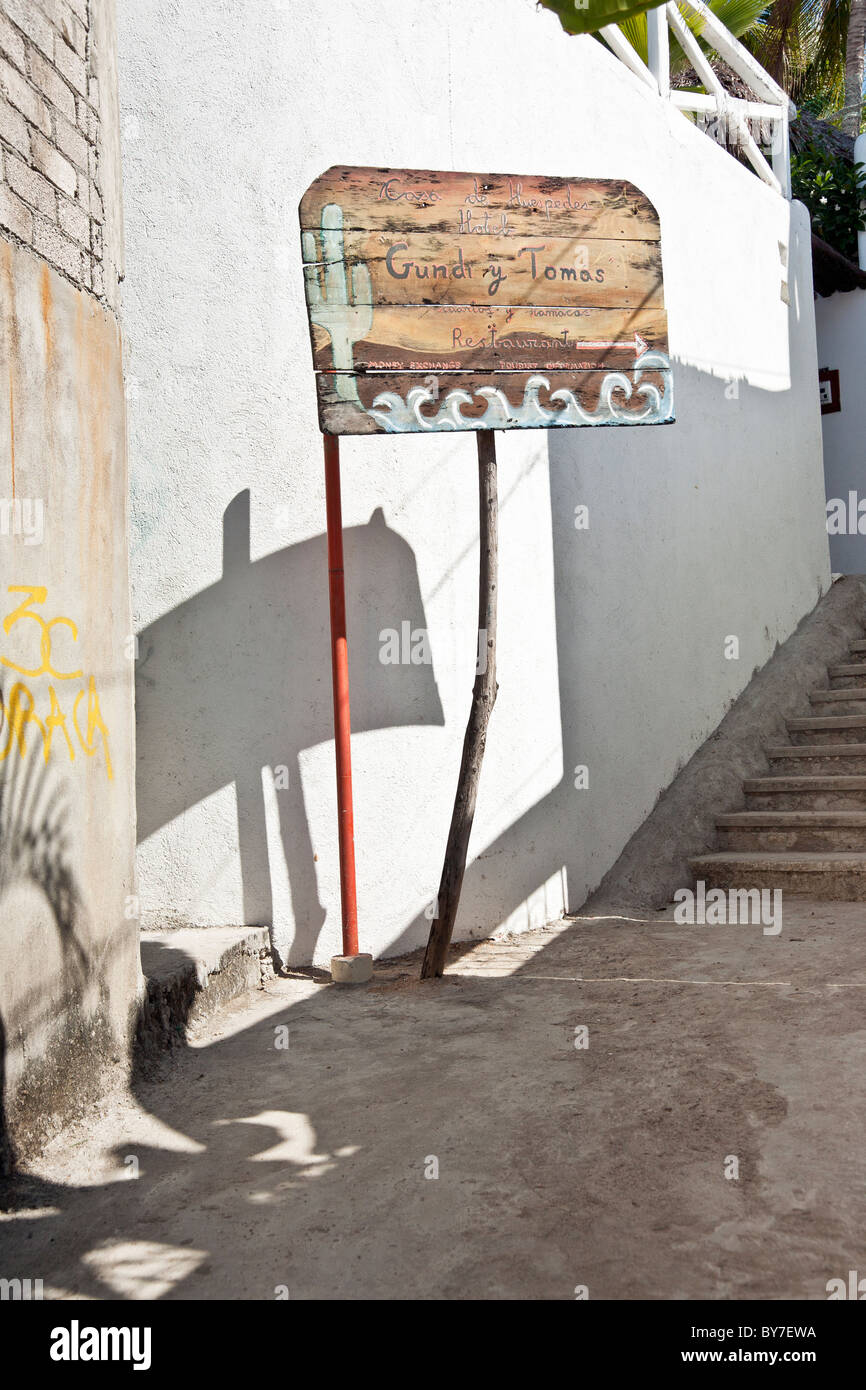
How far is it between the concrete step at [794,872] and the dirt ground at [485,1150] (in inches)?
52.1

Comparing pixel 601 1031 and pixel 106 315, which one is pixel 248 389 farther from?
pixel 601 1031

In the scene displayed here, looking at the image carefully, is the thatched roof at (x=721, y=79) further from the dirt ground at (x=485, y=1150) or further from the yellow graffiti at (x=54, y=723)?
the yellow graffiti at (x=54, y=723)

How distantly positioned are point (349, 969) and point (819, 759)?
413 cm

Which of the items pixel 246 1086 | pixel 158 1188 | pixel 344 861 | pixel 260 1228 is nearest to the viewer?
pixel 260 1228

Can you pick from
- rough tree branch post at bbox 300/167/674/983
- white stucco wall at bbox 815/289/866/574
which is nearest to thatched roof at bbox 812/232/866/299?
white stucco wall at bbox 815/289/866/574

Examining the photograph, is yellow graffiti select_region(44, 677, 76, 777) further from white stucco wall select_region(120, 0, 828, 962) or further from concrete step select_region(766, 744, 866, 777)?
concrete step select_region(766, 744, 866, 777)

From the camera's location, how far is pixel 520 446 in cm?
633

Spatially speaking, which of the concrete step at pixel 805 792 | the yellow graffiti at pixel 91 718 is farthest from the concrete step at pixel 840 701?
the yellow graffiti at pixel 91 718

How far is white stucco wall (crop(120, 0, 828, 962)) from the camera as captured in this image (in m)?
5.46

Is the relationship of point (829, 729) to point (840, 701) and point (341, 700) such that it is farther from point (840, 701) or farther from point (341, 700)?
point (341, 700)

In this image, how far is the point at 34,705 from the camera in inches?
142
